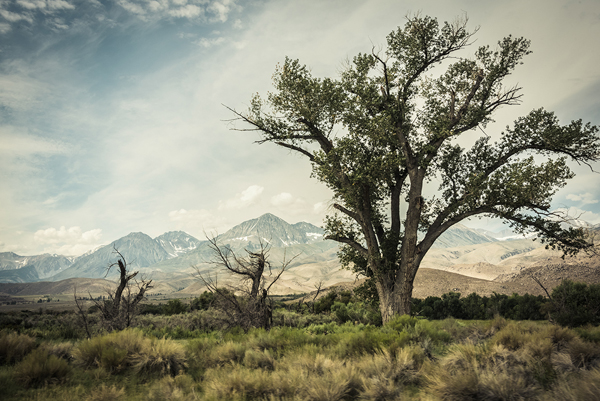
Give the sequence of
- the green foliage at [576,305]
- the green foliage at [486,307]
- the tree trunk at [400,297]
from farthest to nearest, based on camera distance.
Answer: the green foliage at [486,307] → the green foliage at [576,305] → the tree trunk at [400,297]

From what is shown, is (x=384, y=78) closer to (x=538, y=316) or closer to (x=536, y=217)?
(x=536, y=217)

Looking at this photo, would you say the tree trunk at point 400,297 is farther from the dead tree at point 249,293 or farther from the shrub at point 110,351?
the shrub at point 110,351

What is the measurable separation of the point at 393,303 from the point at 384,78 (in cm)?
955

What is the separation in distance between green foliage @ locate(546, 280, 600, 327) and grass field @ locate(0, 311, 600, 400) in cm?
680

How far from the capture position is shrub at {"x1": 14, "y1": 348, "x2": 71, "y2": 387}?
212 inches

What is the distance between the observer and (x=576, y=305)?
606 inches

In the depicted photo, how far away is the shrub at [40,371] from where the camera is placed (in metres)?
5.39

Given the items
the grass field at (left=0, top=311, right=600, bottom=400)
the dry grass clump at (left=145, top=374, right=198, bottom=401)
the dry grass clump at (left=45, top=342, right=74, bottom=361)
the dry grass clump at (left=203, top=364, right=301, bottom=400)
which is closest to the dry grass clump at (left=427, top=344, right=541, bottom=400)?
the grass field at (left=0, top=311, right=600, bottom=400)

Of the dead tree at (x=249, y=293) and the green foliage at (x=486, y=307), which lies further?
the green foliage at (x=486, y=307)

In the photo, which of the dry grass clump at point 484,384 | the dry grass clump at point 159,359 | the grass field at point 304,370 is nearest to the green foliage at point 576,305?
the grass field at point 304,370

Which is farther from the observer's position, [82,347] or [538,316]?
[538,316]

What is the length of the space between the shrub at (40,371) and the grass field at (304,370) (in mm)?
17

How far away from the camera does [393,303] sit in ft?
39.5

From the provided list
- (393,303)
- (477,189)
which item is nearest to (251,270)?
(393,303)
